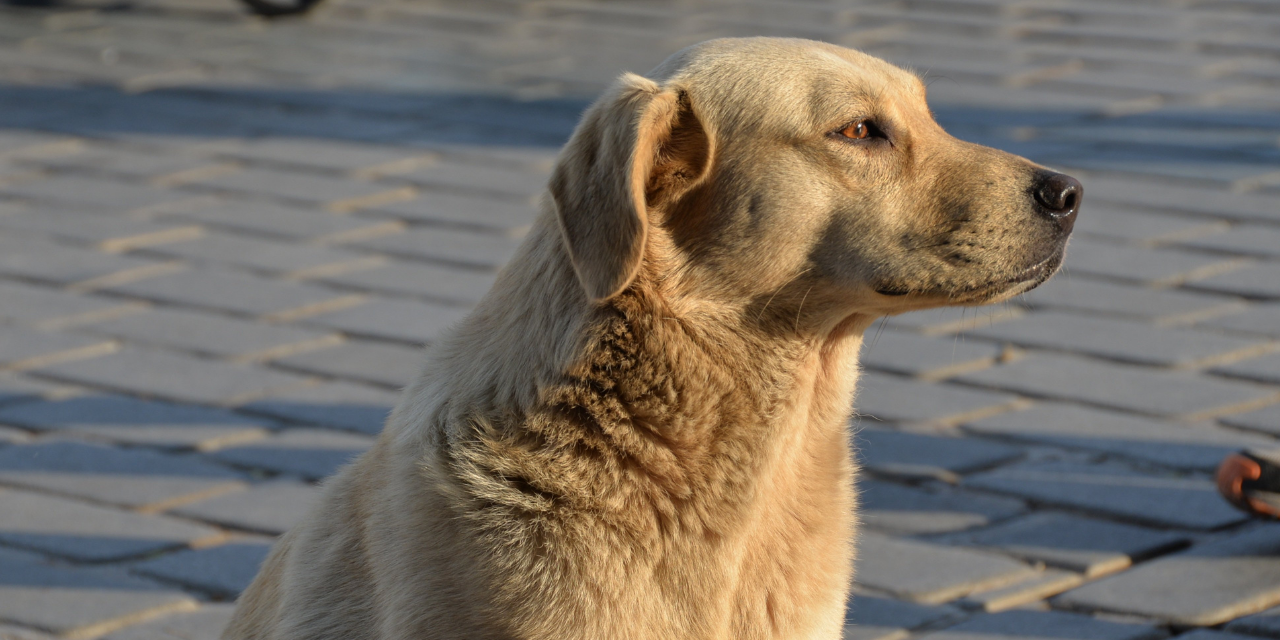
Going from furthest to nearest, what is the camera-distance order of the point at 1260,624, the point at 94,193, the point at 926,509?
the point at 94,193 < the point at 926,509 < the point at 1260,624

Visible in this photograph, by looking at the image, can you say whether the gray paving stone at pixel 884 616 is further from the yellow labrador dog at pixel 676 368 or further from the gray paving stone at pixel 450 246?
the gray paving stone at pixel 450 246

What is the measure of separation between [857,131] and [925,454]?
1853 mm

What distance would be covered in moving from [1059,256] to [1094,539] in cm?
128

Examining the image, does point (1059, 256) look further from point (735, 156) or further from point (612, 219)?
point (612, 219)

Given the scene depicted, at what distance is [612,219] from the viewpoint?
8.48 feet

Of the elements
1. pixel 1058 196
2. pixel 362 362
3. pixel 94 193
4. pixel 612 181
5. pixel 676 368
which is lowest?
pixel 94 193

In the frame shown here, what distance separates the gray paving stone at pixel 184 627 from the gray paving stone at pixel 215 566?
0.11 meters

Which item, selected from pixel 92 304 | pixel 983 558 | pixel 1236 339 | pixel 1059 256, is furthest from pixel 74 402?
pixel 1236 339

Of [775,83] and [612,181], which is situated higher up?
[775,83]

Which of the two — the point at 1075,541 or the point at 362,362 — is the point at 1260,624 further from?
the point at 362,362

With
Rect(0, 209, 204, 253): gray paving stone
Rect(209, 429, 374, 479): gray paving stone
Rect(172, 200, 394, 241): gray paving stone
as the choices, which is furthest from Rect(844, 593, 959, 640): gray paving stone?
Rect(0, 209, 204, 253): gray paving stone

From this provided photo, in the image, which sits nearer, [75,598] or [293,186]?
[75,598]

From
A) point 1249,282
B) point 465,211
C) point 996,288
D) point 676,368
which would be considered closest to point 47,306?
point 465,211

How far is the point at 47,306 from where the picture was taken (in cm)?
573
